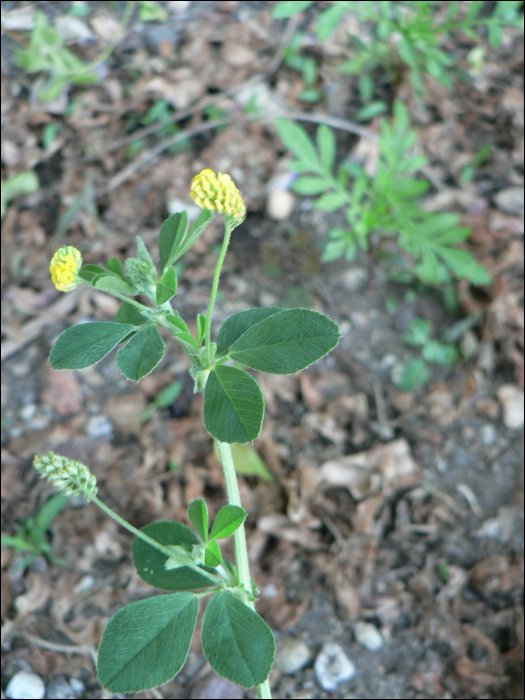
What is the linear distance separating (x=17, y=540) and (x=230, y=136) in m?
1.94

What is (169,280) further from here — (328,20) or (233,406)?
(328,20)

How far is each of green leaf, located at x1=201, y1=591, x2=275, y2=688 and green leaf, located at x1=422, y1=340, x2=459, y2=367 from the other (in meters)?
1.45

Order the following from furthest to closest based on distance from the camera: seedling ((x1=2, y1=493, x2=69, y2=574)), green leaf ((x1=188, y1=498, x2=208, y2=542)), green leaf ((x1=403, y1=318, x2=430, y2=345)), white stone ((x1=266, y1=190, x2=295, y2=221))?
1. white stone ((x1=266, y1=190, x2=295, y2=221))
2. green leaf ((x1=403, y1=318, x2=430, y2=345))
3. seedling ((x1=2, y1=493, x2=69, y2=574))
4. green leaf ((x1=188, y1=498, x2=208, y2=542))

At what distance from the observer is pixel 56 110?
2596 mm

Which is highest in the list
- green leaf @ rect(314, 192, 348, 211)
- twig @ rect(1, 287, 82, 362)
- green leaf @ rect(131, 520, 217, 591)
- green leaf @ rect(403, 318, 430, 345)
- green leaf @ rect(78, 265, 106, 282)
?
green leaf @ rect(78, 265, 106, 282)

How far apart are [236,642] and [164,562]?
25cm

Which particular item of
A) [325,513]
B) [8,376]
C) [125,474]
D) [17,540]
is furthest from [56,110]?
[325,513]

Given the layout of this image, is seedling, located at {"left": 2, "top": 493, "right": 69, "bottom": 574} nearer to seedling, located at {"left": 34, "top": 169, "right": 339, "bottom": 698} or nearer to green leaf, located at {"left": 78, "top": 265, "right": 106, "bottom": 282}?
seedling, located at {"left": 34, "top": 169, "right": 339, "bottom": 698}

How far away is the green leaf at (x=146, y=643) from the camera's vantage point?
1064 millimetres

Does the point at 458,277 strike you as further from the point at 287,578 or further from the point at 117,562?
the point at 117,562

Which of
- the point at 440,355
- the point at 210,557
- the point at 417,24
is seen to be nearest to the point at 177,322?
the point at 210,557

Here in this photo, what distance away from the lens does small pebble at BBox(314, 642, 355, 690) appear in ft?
5.58

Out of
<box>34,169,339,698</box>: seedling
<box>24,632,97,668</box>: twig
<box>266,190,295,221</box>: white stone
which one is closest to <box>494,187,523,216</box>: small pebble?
<box>266,190,295,221</box>: white stone

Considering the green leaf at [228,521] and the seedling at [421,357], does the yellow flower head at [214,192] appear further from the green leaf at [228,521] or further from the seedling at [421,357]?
the seedling at [421,357]
